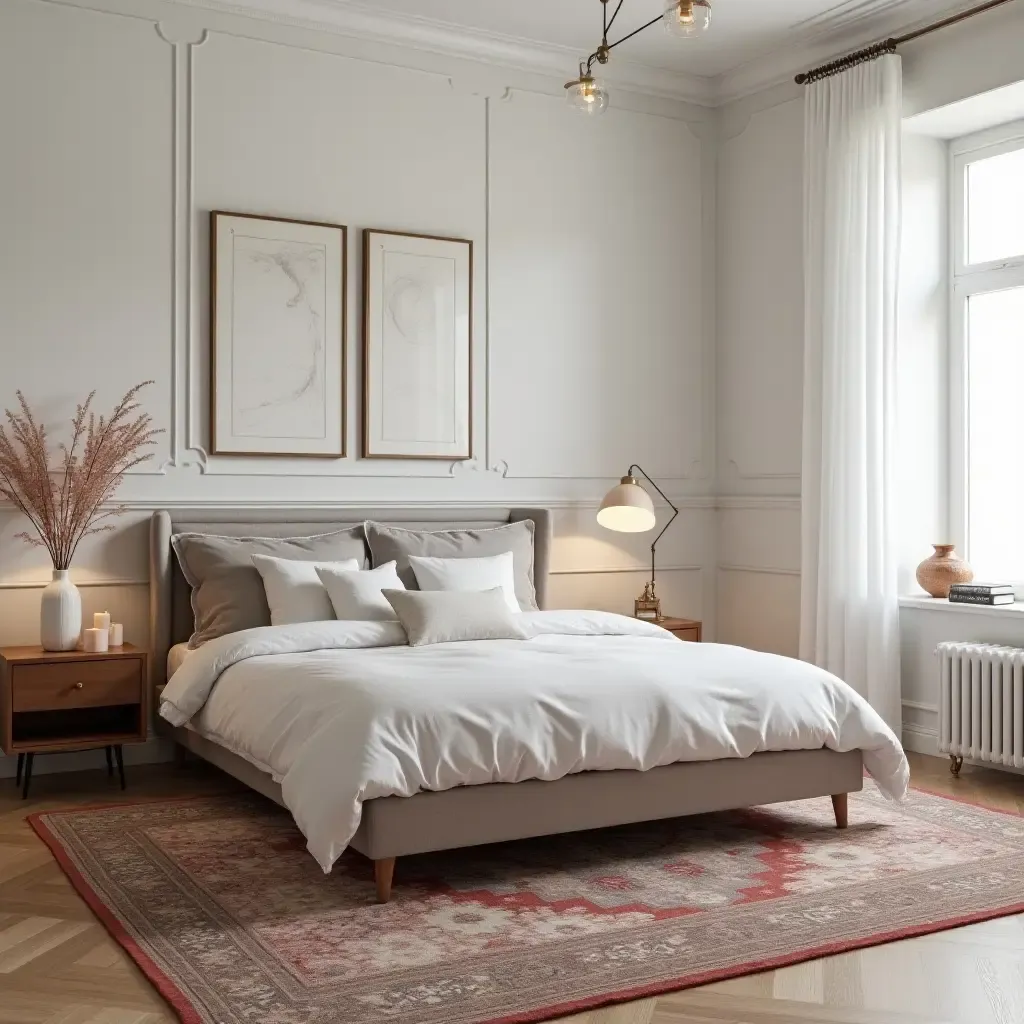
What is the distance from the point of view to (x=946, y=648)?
16.9ft

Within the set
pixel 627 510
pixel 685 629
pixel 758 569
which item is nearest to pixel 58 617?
pixel 627 510

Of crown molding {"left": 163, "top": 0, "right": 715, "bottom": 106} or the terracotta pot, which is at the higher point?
crown molding {"left": 163, "top": 0, "right": 715, "bottom": 106}

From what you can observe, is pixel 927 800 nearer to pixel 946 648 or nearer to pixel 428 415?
pixel 946 648

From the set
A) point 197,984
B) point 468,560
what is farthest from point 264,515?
point 197,984

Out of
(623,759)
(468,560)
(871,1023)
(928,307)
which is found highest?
(928,307)

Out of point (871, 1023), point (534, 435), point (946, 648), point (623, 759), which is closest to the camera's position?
point (871, 1023)

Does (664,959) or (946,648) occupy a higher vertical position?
(946,648)

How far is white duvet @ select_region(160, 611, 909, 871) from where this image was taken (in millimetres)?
3402

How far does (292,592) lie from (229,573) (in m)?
0.30

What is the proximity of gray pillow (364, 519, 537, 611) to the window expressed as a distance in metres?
1.97

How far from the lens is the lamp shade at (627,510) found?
579cm

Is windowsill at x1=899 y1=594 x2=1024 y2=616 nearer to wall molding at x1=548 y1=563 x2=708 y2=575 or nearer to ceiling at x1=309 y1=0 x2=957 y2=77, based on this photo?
wall molding at x1=548 y1=563 x2=708 y2=575

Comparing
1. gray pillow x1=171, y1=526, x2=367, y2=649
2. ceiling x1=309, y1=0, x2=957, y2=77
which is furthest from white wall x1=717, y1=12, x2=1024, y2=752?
gray pillow x1=171, y1=526, x2=367, y2=649

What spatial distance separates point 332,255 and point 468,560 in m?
1.50
